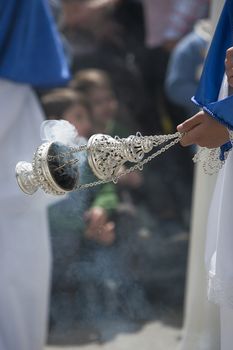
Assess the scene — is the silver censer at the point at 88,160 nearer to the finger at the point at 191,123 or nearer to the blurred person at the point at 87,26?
the finger at the point at 191,123

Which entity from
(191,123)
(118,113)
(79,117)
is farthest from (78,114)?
(191,123)

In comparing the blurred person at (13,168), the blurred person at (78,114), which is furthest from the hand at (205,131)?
the blurred person at (78,114)

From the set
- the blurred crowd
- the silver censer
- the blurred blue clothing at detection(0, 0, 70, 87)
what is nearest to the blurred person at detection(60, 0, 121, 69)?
the blurred crowd

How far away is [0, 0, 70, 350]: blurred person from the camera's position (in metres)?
3.58

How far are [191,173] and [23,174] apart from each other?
3337 mm

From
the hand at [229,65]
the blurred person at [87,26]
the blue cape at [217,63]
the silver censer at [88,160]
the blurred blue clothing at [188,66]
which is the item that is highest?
the blurred person at [87,26]

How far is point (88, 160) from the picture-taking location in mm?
2469

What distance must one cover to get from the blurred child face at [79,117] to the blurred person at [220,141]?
6.27ft

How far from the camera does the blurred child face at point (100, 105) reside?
4762 mm

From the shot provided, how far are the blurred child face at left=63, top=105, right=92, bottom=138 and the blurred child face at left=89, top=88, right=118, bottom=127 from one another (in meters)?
0.18

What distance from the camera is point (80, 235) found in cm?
427

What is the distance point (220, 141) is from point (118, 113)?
3376mm

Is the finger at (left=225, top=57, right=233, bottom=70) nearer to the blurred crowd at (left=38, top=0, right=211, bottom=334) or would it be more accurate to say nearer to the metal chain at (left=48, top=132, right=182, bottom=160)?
the metal chain at (left=48, top=132, right=182, bottom=160)

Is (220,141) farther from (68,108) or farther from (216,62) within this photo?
(68,108)
